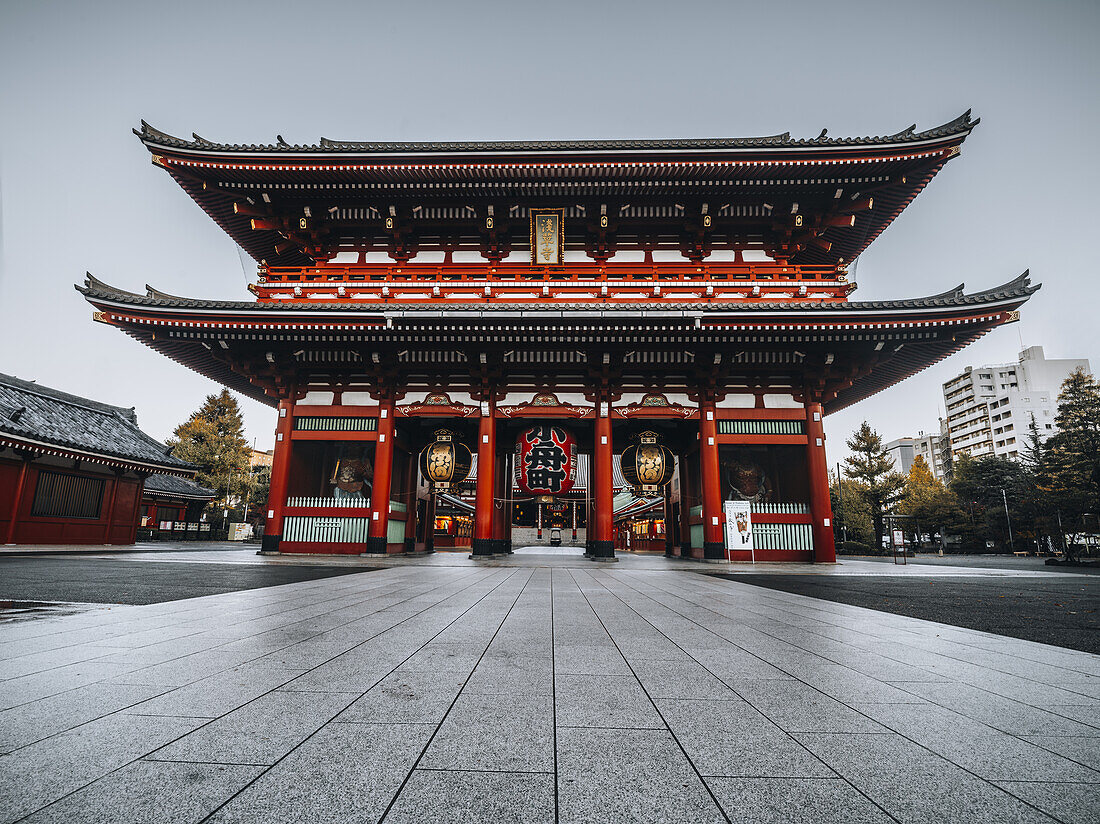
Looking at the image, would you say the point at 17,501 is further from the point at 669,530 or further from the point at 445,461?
the point at 669,530

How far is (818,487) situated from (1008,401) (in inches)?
2979

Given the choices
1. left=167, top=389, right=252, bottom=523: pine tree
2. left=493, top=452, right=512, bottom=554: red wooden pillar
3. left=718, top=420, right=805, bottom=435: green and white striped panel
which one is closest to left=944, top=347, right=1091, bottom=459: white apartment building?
left=718, top=420, right=805, bottom=435: green and white striped panel

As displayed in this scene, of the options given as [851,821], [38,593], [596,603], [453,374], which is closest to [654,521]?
[453,374]

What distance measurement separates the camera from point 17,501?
1545 cm

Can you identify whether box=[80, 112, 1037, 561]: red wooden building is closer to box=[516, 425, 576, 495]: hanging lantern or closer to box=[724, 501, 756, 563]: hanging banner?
box=[724, 501, 756, 563]: hanging banner

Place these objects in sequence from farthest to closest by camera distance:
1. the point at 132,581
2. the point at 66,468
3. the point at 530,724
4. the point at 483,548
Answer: the point at 66,468 → the point at 483,548 → the point at 132,581 → the point at 530,724

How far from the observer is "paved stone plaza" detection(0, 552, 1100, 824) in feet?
5.15

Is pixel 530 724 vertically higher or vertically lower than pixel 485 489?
lower

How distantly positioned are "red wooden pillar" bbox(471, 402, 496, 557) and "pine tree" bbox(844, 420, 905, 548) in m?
26.4

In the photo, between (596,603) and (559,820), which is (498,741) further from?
(596,603)

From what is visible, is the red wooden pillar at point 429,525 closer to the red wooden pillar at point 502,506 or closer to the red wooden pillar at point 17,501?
the red wooden pillar at point 502,506

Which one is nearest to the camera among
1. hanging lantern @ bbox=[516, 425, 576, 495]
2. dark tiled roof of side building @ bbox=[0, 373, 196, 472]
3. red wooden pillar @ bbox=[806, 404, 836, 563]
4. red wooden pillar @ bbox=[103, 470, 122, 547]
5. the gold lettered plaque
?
red wooden pillar @ bbox=[806, 404, 836, 563]

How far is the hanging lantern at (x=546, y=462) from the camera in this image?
50.1 ft

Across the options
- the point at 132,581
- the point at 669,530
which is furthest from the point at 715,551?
the point at 132,581
